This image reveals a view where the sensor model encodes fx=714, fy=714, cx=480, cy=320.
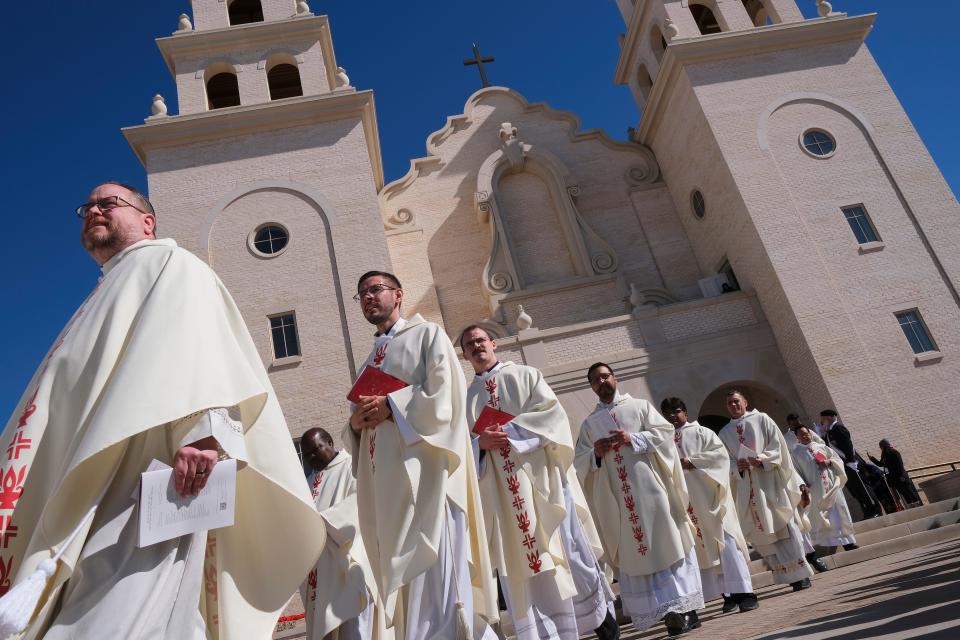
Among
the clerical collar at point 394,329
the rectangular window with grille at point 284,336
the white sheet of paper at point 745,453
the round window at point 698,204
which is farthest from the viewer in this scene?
the round window at point 698,204

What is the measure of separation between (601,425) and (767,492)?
273cm

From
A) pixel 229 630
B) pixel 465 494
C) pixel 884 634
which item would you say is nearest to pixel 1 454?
pixel 229 630

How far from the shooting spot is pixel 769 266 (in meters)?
15.0

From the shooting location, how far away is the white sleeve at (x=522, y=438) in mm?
5203

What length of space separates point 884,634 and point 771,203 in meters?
13.9

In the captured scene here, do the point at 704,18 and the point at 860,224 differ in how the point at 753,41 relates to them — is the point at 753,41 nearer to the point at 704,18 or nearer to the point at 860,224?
the point at 704,18

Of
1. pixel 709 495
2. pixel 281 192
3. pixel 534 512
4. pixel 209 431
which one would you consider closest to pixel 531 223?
pixel 281 192

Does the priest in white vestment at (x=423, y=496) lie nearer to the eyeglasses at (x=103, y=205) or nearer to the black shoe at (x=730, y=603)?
the eyeglasses at (x=103, y=205)

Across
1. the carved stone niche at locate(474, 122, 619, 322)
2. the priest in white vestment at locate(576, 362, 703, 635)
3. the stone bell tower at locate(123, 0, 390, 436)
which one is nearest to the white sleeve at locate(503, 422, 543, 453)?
the priest in white vestment at locate(576, 362, 703, 635)

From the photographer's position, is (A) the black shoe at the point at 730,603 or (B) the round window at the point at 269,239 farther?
(B) the round window at the point at 269,239

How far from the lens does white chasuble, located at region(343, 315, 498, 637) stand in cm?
373

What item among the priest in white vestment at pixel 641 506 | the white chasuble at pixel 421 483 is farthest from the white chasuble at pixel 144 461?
the priest in white vestment at pixel 641 506

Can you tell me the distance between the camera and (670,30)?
1788 cm

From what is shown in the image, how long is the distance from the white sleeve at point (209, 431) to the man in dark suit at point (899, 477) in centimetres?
1296
